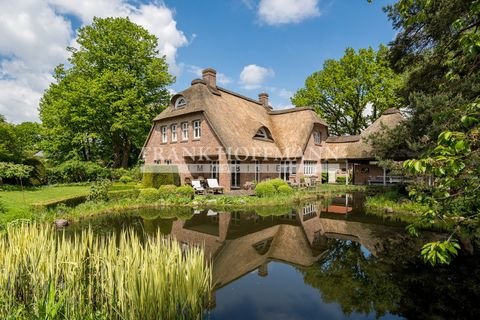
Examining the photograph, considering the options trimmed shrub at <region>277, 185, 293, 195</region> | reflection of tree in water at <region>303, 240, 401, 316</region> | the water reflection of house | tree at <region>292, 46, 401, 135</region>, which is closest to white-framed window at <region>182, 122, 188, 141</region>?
trimmed shrub at <region>277, 185, 293, 195</region>

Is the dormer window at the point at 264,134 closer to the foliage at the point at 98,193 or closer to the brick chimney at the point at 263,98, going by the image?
the brick chimney at the point at 263,98

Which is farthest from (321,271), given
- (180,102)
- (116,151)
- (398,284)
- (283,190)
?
(116,151)

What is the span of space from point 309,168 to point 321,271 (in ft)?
Result: 65.7

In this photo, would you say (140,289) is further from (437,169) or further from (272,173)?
(272,173)

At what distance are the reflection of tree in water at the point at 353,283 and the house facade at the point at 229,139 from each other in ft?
39.5

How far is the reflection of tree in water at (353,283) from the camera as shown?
4824 millimetres

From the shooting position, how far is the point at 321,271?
625 cm

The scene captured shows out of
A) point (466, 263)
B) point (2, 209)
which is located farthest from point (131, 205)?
point (466, 263)

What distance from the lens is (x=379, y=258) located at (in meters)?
6.95

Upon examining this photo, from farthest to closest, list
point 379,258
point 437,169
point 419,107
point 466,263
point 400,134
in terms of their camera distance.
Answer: point 400,134 → point 419,107 → point 379,258 → point 466,263 → point 437,169

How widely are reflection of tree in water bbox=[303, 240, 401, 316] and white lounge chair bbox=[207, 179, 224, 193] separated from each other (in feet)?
36.9

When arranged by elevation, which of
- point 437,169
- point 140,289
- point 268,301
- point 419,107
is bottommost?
point 268,301

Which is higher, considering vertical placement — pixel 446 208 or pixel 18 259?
pixel 446 208

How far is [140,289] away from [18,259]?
84.9 inches
